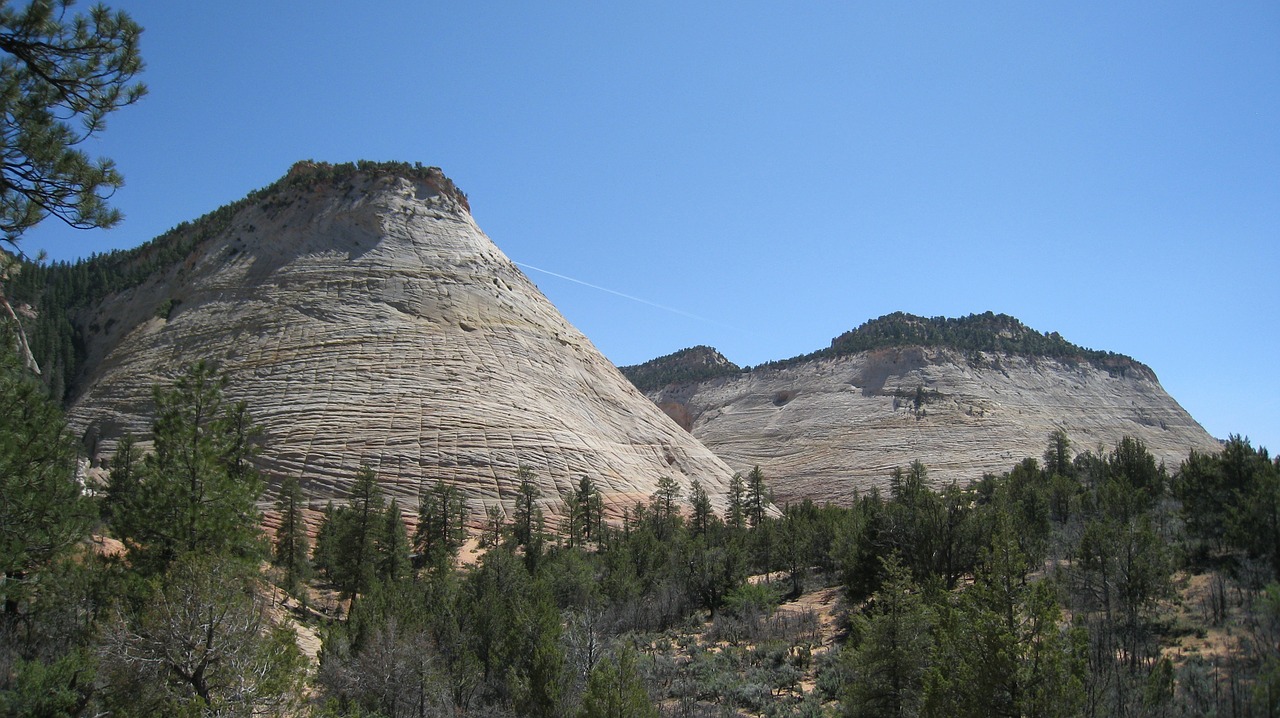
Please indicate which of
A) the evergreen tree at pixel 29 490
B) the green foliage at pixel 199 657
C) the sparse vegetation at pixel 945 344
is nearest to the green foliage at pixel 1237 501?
the green foliage at pixel 199 657

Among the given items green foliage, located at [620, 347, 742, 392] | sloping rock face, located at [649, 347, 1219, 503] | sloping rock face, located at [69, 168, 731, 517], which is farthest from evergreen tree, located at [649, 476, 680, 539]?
green foliage, located at [620, 347, 742, 392]

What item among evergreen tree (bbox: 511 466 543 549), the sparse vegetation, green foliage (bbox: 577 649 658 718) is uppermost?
the sparse vegetation

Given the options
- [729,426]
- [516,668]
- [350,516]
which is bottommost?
[516,668]

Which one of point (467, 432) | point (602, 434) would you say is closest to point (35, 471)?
point (467, 432)

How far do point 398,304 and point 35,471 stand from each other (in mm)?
40822

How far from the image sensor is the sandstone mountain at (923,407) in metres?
69.9

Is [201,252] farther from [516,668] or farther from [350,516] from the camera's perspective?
[516,668]

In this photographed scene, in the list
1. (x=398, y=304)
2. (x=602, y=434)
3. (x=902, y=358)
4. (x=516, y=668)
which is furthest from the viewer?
(x=902, y=358)

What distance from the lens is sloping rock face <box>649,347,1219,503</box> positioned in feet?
227

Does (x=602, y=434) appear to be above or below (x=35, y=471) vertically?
above

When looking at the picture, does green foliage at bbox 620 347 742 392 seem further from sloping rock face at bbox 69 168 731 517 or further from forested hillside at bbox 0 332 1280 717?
forested hillside at bbox 0 332 1280 717

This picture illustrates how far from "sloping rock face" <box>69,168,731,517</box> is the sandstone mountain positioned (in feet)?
71.2

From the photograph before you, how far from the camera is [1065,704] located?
864 centimetres

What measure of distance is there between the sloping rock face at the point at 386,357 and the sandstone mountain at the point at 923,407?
2170 centimetres
